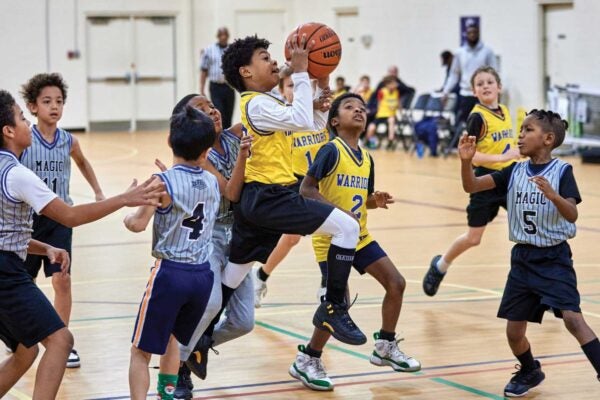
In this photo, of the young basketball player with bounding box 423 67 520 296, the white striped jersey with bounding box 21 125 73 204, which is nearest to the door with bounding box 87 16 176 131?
the young basketball player with bounding box 423 67 520 296

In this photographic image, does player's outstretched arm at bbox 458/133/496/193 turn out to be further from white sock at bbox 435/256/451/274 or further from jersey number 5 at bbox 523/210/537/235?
Result: white sock at bbox 435/256/451/274

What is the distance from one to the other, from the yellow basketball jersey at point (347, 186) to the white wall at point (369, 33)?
12.9 metres

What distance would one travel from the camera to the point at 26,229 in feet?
15.4

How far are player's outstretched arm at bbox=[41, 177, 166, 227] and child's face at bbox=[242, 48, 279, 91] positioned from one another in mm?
1358

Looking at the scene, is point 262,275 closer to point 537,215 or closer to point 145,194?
point 537,215

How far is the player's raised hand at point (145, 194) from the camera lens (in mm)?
4422


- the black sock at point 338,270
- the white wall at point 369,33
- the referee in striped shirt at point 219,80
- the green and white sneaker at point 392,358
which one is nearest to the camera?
the black sock at point 338,270

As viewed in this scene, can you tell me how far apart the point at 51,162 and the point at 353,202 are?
5.69 ft

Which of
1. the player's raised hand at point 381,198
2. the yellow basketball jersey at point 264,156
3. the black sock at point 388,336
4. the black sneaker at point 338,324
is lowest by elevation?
the black sock at point 388,336

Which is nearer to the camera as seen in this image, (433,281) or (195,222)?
(195,222)

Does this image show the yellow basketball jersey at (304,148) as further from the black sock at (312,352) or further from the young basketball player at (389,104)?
the young basketball player at (389,104)

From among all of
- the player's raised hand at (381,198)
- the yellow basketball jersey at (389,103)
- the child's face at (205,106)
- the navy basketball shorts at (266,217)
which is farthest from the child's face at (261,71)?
the yellow basketball jersey at (389,103)

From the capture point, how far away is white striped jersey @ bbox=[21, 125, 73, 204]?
20.7 feet

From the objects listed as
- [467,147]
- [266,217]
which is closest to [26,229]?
[266,217]
